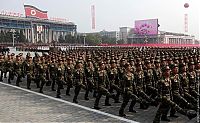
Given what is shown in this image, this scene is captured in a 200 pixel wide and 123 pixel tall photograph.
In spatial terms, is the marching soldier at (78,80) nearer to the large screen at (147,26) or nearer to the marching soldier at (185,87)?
the marching soldier at (185,87)

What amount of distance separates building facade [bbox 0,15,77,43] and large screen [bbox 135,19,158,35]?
3613 centimetres

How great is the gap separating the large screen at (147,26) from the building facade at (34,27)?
36.1 m

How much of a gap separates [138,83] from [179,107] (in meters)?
1.63

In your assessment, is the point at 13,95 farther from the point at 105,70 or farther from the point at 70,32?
the point at 70,32

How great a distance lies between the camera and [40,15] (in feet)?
269

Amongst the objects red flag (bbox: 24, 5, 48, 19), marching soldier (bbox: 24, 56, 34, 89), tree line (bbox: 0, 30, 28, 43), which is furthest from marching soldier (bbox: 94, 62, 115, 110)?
red flag (bbox: 24, 5, 48, 19)

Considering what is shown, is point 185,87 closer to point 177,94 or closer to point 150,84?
point 177,94

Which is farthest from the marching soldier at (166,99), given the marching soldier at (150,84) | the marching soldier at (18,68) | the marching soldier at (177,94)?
the marching soldier at (18,68)

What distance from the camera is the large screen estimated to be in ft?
157

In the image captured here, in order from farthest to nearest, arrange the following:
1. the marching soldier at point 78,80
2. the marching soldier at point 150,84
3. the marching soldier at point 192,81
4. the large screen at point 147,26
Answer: the large screen at point 147,26
the marching soldier at point 78,80
the marching soldier at point 150,84
the marching soldier at point 192,81

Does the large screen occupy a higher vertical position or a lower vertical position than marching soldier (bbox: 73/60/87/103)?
higher

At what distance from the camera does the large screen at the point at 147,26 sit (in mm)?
47750

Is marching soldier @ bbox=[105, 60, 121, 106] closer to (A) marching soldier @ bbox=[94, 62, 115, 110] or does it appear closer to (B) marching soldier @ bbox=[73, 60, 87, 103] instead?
(A) marching soldier @ bbox=[94, 62, 115, 110]

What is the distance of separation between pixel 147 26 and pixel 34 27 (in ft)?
165
